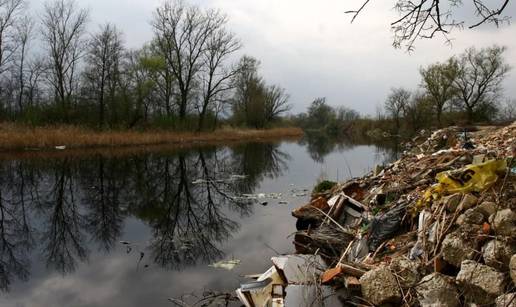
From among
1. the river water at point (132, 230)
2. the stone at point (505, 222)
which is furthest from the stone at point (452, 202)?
the river water at point (132, 230)

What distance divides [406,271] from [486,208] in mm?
1170

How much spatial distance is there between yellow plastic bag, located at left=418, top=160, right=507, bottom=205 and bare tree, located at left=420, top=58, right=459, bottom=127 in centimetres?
3792

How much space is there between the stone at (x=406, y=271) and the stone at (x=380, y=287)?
0.13 metres

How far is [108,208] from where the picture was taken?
1023 cm

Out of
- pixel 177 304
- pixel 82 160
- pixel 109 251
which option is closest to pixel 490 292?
pixel 177 304

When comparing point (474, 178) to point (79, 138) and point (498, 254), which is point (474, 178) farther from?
point (79, 138)

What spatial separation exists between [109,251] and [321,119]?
247ft

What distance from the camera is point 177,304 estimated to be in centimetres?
497

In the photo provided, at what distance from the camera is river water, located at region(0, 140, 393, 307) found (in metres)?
5.58

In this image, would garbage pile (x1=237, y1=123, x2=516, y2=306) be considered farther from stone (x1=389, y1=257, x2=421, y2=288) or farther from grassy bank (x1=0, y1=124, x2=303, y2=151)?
grassy bank (x1=0, y1=124, x2=303, y2=151)

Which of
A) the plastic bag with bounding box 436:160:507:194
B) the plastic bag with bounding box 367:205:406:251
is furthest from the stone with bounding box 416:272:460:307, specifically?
the plastic bag with bounding box 367:205:406:251

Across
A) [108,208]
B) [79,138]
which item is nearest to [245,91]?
[79,138]

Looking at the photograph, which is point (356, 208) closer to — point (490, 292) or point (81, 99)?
point (490, 292)

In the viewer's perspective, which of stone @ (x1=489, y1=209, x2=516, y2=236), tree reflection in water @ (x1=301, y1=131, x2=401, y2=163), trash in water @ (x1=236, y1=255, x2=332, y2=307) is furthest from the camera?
tree reflection in water @ (x1=301, y1=131, x2=401, y2=163)
